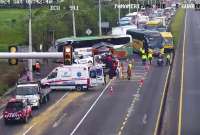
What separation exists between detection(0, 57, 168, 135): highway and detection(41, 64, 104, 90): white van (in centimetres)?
95

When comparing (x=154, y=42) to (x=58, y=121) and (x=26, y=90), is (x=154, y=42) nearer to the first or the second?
(x=26, y=90)

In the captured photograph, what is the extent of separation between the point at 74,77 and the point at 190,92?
9.87 m

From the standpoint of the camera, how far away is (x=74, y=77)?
59.4 metres

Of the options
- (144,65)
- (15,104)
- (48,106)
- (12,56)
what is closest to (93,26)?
(144,65)

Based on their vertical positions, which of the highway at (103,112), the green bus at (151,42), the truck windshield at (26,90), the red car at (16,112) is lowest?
the highway at (103,112)

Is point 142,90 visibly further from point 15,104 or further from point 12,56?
point 12,56

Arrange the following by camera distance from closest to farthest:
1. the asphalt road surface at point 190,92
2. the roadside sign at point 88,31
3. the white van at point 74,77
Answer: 1. the asphalt road surface at point 190,92
2. the white van at point 74,77
3. the roadside sign at point 88,31

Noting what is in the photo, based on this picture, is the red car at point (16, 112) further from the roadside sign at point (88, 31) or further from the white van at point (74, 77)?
the roadside sign at point (88, 31)

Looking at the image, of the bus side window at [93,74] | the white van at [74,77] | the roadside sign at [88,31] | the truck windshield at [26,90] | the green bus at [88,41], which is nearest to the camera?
the truck windshield at [26,90]

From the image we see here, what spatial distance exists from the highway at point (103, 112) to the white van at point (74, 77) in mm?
945

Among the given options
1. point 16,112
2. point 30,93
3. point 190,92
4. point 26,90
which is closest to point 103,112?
point 30,93

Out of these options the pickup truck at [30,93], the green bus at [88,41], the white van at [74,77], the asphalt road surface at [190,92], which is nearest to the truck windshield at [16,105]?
the pickup truck at [30,93]

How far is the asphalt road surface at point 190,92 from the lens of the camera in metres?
42.6

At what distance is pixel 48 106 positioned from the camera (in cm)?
5188
